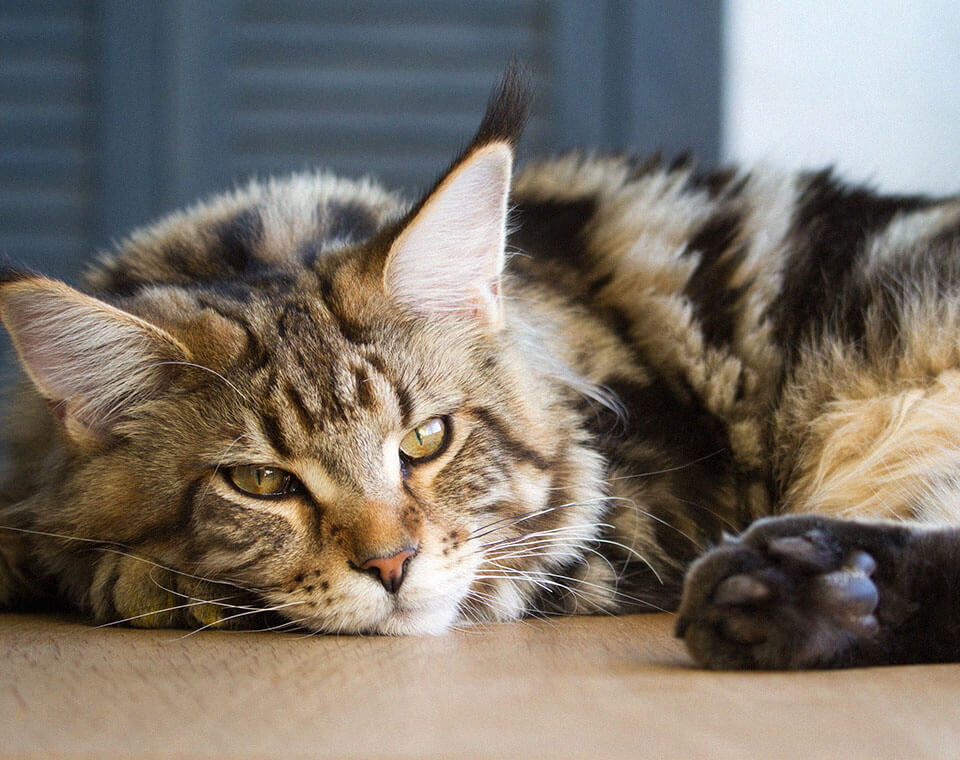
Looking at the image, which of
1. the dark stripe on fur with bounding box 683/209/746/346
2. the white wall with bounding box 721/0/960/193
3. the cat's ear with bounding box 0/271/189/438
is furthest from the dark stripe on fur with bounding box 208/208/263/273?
the white wall with bounding box 721/0/960/193

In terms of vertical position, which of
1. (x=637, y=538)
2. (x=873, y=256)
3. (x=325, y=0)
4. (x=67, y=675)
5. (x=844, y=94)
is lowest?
(x=637, y=538)

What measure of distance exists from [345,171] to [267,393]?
176 cm

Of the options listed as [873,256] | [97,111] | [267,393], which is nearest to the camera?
[267,393]

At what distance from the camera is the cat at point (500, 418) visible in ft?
3.48

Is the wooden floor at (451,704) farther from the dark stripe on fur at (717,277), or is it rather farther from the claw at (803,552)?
the dark stripe on fur at (717,277)

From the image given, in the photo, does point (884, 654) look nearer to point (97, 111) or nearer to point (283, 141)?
point (283, 141)

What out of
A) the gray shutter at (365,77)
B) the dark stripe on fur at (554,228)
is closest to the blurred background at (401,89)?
the gray shutter at (365,77)

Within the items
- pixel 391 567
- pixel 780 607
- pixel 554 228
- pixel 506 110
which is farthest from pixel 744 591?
pixel 554 228

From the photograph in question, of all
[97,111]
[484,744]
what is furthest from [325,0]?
[484,744]

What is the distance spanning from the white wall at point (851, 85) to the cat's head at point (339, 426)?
5.67 feet

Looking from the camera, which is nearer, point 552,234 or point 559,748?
point 559,748

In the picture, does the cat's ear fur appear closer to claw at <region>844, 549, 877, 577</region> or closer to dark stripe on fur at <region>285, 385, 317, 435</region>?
dark stripe on fur at <region>285, 385, 317, 435</region>

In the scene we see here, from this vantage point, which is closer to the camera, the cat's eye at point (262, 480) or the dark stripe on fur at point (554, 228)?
the cat's eye at point (262, 480)

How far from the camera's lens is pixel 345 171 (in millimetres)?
2773
